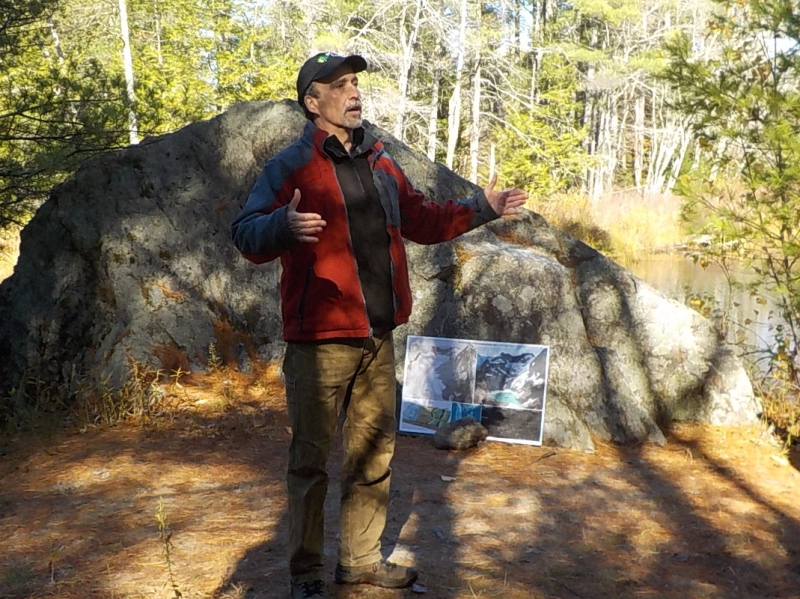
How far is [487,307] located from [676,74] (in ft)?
7.24

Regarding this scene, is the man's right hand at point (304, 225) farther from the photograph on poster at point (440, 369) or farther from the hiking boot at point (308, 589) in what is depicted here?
the photograph on poster at point (440, 369)

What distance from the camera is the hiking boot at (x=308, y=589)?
3170 millimetres

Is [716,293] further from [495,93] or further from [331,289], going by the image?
[495,93]

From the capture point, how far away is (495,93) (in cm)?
2919

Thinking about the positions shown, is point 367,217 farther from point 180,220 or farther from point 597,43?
point 597,43

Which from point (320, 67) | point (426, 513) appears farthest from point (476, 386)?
point (320, 67)

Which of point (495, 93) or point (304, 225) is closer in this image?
point (304, 225)

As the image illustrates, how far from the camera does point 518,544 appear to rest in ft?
13.8

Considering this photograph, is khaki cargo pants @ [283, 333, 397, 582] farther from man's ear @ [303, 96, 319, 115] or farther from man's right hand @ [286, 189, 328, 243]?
man's ear @ [303, 96, 319, 115]

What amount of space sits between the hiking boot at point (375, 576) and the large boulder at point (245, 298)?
2.71m

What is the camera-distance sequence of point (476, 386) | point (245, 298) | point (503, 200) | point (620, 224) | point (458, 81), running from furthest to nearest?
point (458, 81), point (620, 224), point (245, 298), point (476, 386), point (503, 200)

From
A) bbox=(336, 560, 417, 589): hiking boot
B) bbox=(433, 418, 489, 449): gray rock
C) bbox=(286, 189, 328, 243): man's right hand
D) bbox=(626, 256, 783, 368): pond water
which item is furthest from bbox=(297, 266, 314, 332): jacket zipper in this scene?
bbox=(626, 256, 783, 368): pond water

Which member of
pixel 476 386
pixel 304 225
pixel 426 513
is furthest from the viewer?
pixel 476 386

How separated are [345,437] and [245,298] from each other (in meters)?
3.85
